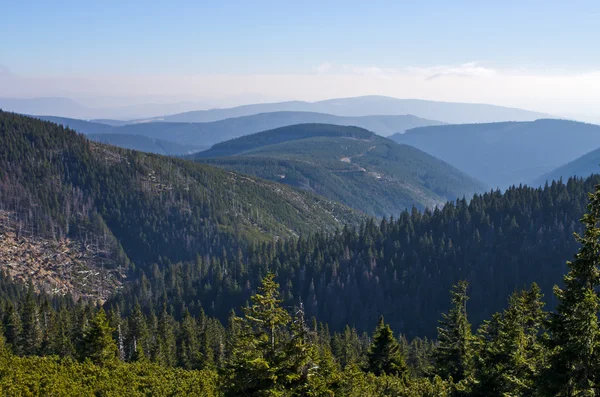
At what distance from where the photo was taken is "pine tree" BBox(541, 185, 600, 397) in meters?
21.4

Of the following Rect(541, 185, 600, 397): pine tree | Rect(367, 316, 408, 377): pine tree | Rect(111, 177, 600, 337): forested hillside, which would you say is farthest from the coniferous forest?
Rect(111, 177, 600, 337): forested hillside

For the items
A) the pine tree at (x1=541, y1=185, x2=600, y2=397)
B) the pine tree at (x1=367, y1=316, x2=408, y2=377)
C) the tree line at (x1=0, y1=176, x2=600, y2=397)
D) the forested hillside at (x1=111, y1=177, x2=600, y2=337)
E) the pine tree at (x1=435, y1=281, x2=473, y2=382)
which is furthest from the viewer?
the forested hillside at (x1=111, y1=177, x2=600, y2=337)

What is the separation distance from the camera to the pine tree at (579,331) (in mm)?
21375

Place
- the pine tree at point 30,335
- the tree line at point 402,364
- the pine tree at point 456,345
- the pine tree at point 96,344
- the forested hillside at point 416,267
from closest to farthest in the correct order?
the tree line at point 402,364 < the pine tree at point 456,345 < the pine tree at point 96,344 < the pine tree at point 30,335 < the forested hillside at point 416,267

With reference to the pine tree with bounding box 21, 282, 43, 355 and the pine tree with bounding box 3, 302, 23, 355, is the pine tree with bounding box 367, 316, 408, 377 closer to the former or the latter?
the pine tree with bounding box 21, 282, 43, 355

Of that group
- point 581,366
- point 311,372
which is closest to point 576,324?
point 581,366

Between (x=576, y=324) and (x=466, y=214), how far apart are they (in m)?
173

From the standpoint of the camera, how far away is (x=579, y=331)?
21.6m

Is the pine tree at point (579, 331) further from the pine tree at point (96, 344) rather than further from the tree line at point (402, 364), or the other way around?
the pine tree at point (96, 344)

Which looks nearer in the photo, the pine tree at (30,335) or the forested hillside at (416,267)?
the pine tree at (30,335)

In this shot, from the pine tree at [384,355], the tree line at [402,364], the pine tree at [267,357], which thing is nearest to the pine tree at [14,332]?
the tree line at [402,364]

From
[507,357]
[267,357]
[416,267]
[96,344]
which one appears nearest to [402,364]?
[507,357]

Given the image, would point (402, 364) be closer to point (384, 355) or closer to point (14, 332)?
point (384, 355)

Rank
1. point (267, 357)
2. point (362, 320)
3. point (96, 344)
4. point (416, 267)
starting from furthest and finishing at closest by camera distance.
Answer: point (416, 267) → point (362, 320) → point (96, 344) → point (267, 357)
